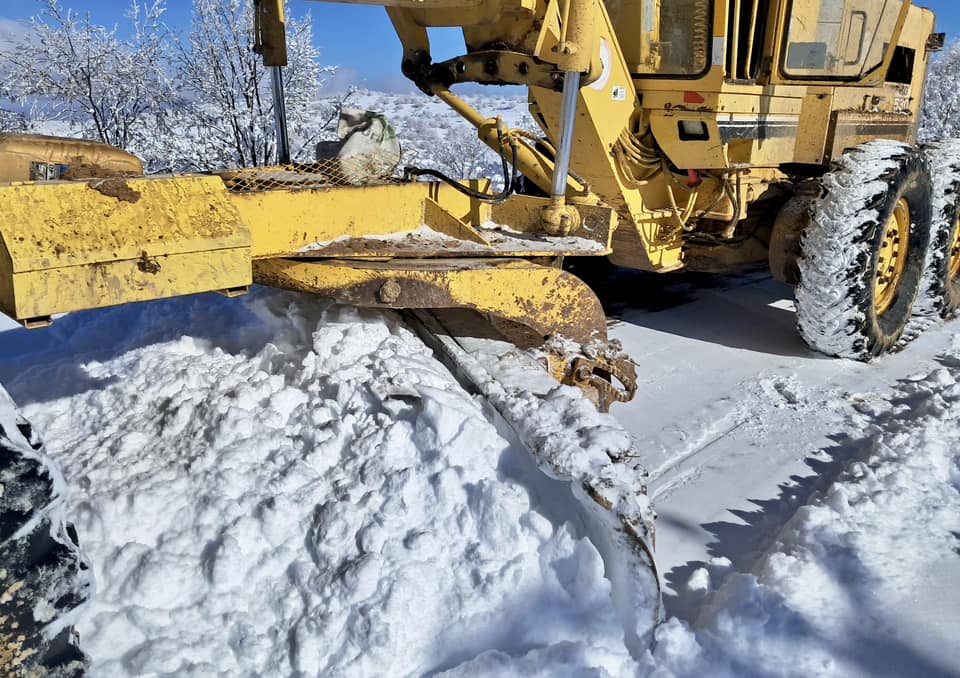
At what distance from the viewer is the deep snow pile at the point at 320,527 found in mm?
2000

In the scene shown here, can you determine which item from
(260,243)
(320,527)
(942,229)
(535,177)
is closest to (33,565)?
(320,527)

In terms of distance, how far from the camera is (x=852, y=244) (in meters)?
4.05

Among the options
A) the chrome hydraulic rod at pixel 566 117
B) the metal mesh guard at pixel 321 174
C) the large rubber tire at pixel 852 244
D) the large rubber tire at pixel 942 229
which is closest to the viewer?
the metal mesh guard at pixel 321 174

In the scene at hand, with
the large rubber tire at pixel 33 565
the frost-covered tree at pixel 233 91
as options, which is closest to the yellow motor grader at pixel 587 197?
the large rubber tire at pixel 33 565

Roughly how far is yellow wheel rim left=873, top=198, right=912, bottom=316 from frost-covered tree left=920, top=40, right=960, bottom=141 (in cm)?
1308

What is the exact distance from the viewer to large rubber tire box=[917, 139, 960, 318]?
4.82 meters

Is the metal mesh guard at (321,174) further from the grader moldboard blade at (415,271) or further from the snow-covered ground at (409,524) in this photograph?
the snow-covered ground at (409,524)

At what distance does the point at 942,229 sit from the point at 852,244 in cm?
129

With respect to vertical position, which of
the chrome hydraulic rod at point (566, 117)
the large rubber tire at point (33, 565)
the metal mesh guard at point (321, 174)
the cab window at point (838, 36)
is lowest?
the large rubber tire at point (33, 565)

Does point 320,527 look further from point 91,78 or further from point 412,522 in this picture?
point 91,78

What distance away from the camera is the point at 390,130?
356 cm

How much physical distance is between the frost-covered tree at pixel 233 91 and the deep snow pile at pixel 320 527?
7953 millimetres

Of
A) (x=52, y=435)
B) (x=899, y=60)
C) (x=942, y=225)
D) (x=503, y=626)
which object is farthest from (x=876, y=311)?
(x=52, y=435)

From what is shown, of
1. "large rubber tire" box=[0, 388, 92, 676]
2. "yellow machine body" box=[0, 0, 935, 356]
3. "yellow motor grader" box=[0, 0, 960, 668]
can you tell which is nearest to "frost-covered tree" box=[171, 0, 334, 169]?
"yellow motor grader" box=[0, 0, 960, 668]
